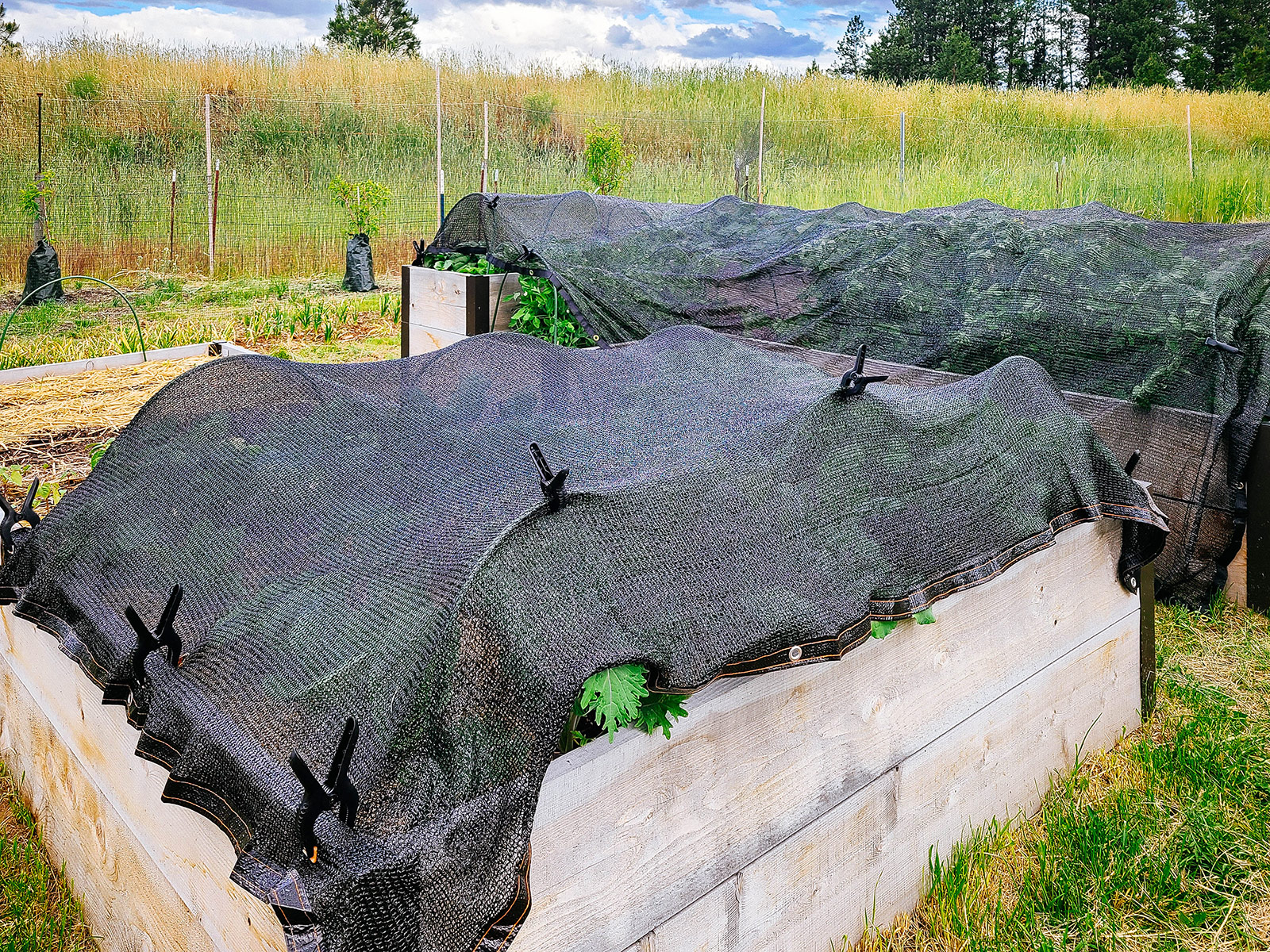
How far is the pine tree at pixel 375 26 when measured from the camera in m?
28.8

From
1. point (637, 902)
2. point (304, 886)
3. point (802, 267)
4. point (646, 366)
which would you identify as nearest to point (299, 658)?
point (304, 886)

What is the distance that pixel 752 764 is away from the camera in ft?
4.84

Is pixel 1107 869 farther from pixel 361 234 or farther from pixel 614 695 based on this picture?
pixel 361 234

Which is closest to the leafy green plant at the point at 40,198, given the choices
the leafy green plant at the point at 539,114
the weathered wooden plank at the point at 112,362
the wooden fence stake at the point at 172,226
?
the wooden fence stake at the point at 172,226

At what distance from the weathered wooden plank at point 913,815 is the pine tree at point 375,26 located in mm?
29625

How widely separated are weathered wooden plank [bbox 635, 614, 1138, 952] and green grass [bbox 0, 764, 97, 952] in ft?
3.63

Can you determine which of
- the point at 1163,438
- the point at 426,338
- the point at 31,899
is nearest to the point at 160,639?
the point at 31,899

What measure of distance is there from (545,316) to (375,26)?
94.0 ft

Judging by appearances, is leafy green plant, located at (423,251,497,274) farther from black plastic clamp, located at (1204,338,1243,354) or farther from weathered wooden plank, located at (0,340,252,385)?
black plastic clamp, located at (1204,338,1243,354)

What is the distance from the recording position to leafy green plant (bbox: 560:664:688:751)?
1.23 m

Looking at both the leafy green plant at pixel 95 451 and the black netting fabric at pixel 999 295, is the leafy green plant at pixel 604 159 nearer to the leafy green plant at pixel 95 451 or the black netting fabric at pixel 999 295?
the black netting fabric at pixel 999 295

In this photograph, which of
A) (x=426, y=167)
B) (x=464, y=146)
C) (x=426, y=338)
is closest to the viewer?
(x=426, y=338)

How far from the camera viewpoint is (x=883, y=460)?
177 centimetres

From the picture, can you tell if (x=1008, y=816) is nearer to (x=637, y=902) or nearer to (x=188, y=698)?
(x=637, y=902)
